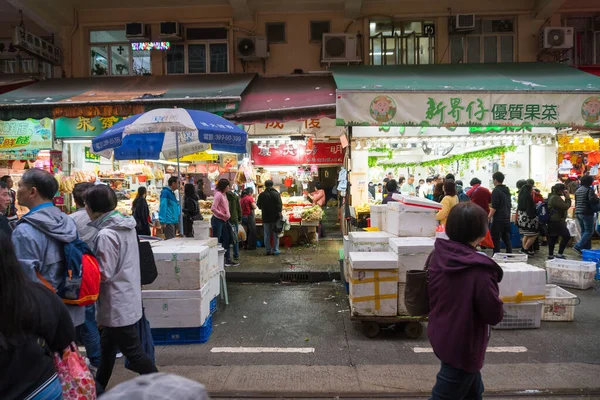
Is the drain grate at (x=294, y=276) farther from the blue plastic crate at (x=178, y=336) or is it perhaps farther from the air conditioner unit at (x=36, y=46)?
the air conditioner unit at (x=36, y=46)

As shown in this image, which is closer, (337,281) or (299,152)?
(337,281)

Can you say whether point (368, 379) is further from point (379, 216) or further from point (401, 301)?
point (379, 216)

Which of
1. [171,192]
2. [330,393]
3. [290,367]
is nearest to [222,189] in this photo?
[171,192]

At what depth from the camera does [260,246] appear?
12.3 m

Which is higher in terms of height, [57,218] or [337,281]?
[57,218]

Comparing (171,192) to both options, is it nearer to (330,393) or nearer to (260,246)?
(260,246)

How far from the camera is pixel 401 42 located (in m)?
11.6

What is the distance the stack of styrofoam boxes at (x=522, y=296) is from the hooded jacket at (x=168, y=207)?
7073mm

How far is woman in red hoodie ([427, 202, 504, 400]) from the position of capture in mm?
2547

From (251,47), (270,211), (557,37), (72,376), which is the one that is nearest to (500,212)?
(557,37)

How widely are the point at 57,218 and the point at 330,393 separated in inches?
112

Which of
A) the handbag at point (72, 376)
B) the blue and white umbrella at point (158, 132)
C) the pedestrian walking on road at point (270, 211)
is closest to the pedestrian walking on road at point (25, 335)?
the handbag at point (72, 376)

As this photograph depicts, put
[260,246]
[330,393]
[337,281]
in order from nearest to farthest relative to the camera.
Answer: [330,393] < [337,281] < [260,246]

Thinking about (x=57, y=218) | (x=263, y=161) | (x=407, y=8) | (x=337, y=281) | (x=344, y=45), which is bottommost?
(x=337, y=281)
